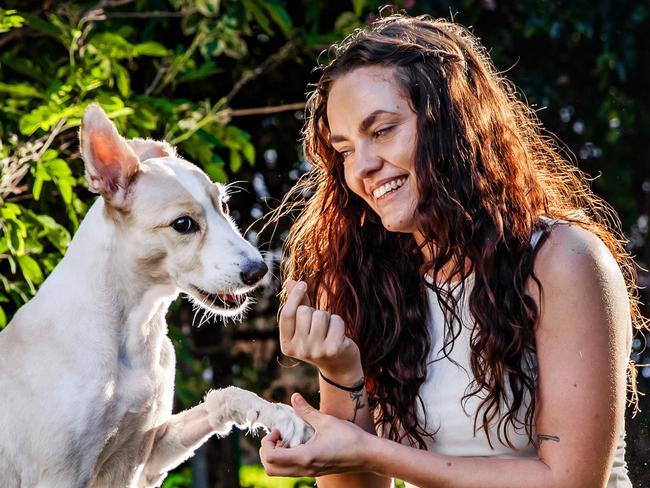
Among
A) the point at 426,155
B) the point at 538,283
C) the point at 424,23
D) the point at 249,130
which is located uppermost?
the point at 424,23

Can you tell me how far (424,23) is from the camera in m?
2.70

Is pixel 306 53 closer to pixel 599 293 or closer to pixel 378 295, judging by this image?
pixel 378 295

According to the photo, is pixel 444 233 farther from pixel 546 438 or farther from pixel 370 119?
pixel 546 438

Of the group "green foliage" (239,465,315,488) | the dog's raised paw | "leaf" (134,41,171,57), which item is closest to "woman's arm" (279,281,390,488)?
the dog's raised paw

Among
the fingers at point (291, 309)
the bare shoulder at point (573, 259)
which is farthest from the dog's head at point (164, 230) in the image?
the bare shoulder at point (573, 259)

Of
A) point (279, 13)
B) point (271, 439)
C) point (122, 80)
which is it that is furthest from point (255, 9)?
point (271, 439)

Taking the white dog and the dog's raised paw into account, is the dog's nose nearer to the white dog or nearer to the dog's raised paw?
the white dog

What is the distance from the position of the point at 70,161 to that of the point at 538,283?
1768 millimetres

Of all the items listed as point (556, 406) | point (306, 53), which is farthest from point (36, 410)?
point (306, 53)

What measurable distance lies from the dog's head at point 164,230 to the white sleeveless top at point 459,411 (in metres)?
0.52

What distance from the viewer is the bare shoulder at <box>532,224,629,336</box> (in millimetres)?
2381

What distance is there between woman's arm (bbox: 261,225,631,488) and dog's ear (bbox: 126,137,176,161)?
32.5 inches

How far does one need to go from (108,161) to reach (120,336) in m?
0.42

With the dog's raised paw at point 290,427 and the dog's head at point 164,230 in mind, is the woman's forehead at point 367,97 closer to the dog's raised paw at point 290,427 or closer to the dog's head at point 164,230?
the dog's head at point 164,230
